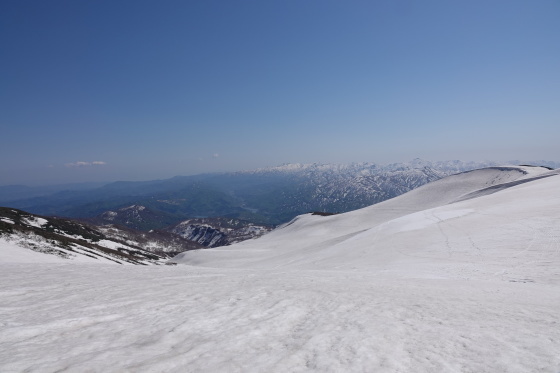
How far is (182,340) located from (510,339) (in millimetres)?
7102

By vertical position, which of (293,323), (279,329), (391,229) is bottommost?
(391,229)

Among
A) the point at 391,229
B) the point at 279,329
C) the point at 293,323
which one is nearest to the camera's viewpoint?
the point at 279,329

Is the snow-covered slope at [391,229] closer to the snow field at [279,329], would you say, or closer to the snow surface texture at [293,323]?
the snow surface texture at [293,323]

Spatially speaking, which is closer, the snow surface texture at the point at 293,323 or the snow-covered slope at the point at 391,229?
the snow surface texture at the point at 293,323

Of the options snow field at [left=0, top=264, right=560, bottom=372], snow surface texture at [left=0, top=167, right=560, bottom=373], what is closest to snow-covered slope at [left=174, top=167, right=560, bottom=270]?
snow surface texture at [left=0, top=167, right=560, bottom=373]

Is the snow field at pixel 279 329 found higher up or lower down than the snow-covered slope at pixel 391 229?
higher up

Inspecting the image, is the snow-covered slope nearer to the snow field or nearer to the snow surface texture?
the snow surface texture

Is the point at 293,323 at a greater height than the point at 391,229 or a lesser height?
greater

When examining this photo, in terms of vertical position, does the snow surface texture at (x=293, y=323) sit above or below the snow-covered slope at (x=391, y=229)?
above

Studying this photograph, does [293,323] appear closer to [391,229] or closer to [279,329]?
[279,329]

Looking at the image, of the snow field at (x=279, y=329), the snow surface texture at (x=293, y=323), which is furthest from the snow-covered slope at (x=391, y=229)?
the snow field at (x=279, y=329)

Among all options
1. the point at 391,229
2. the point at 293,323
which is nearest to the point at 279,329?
the point at 293,323

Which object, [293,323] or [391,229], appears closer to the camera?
[293,323]

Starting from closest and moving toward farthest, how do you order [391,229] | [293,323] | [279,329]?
1. [279,329]
2. [293,323]
3. [391,229]
